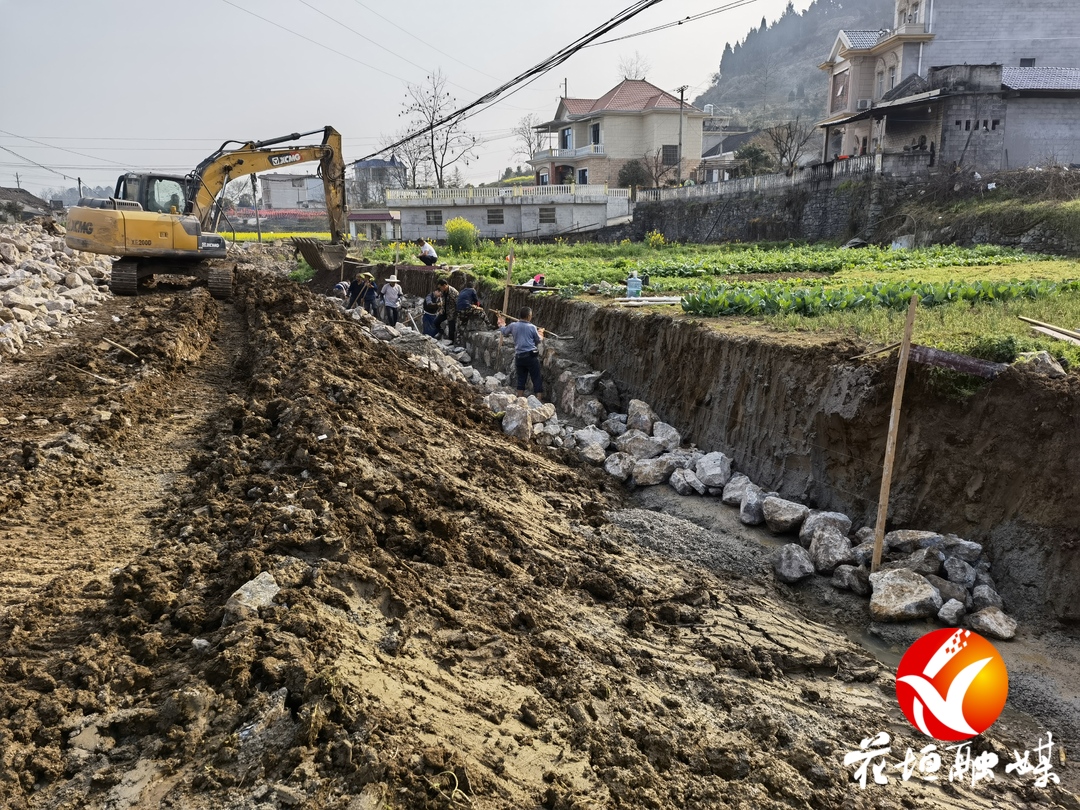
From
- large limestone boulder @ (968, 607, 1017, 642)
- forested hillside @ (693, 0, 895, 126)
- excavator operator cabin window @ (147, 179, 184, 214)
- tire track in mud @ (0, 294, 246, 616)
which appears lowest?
large limestone boulder @ (968, 607, 1017, 642)

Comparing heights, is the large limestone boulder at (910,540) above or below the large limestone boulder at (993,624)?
above

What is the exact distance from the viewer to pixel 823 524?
7.70m

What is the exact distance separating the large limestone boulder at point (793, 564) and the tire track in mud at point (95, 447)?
18.0 ft

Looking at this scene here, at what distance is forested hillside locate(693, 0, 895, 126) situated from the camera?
5162 inches

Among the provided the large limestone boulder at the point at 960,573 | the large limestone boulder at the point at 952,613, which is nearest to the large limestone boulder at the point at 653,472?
the large limestone boulder at the point at 960,573

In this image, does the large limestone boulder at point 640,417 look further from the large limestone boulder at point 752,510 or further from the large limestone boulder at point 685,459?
the large limestone boulder at point 752,510

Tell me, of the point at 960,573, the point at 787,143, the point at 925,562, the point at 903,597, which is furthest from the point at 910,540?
the point at 787,143

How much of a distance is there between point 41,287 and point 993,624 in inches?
842

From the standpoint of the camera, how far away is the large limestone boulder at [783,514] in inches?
317

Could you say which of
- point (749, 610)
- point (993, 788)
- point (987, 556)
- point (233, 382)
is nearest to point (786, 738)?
point (993, 788)

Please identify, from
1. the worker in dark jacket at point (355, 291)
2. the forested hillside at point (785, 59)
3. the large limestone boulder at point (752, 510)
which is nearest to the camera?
the large limestone boulder at point (752, 510)

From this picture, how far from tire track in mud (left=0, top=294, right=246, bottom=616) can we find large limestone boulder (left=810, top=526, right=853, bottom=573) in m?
5.83

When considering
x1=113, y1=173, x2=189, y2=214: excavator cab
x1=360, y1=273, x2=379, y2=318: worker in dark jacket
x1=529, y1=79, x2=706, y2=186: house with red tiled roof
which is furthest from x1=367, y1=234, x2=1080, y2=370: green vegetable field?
x1=529, y1=79, x2=706, y2=186: house with red tiled roof

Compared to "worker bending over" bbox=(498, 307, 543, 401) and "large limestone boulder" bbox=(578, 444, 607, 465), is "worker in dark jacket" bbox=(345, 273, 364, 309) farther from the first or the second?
"large limestone boulder" bbox=(578, 444, 607, 465)
